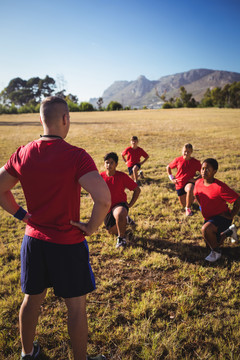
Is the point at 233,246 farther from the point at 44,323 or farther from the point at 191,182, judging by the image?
the point at 44,323

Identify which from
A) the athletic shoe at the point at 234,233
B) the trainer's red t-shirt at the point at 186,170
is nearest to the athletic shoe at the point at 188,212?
the trainer's red t-shirt at the point at 186,170

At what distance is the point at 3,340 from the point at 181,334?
2.01m

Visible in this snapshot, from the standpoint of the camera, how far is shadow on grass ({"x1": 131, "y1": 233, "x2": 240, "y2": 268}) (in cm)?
Result: 353

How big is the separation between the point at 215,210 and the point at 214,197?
9.9 inches

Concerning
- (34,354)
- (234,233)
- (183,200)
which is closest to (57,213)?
(34,354)

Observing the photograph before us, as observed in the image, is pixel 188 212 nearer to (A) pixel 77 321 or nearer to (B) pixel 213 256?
(B) pixel 213 256

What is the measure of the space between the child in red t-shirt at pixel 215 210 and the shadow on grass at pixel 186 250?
146mm

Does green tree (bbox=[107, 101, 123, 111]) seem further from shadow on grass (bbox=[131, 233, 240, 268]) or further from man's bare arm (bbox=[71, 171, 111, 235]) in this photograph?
man's bare arm (bbox=[71, 171, 111, 235])

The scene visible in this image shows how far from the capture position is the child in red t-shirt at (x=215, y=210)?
11.6 ft

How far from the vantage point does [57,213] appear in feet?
5.24

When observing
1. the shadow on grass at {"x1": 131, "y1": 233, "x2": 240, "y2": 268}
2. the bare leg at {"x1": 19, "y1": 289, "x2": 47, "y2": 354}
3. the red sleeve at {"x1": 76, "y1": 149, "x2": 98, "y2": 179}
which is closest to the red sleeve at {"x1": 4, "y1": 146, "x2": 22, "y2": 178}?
the red sleeve at {"x1": 76, "y1": 149, "x2": 98, "y2": 179}

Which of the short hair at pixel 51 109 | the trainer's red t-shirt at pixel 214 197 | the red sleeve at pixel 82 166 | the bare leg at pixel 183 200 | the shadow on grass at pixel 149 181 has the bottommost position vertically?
the bare leg at pixel 183 200

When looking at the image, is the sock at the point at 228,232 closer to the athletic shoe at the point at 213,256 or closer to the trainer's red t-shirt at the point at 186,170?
the athletic shoe at the point at 213,256

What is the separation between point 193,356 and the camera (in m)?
2.13
